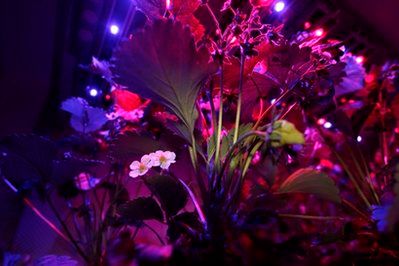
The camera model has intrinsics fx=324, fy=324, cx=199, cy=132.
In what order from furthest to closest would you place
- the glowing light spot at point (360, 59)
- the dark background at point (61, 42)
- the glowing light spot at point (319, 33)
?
1. the glowing light spot at point (360, 59)
2. the dark background at point (61, 42)
3. the glowing light spot at point (319, 33)

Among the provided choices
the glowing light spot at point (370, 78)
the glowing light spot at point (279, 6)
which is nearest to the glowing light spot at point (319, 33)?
the glowing light spot at point (279, 6)

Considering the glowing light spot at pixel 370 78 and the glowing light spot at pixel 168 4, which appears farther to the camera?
the glowing light spot at pixel 370 78

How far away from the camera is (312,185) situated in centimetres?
62

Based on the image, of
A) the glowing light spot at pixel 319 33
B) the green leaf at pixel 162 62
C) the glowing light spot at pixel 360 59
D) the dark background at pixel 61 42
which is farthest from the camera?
the glowing light spot at pixel 360 59

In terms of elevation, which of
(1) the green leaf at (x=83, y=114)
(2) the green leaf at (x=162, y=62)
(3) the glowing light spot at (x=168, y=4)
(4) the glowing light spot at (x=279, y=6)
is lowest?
(2) the green leaf at (x=162, y=62)

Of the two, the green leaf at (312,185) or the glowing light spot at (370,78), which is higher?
the glowing light spot at (370,78)

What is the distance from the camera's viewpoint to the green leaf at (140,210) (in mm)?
602

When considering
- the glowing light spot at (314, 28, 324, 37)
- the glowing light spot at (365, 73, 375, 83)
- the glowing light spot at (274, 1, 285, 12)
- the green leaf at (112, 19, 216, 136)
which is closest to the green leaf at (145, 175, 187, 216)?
the green leaf at (112, 19, 216, 136)

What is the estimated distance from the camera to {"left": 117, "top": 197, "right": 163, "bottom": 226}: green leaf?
0.60 meters

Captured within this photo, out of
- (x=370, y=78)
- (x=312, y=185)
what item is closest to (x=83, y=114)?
(x=312, y=185)

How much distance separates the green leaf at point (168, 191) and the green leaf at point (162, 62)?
0.52 ft

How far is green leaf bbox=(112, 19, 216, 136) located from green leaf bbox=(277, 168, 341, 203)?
0.86 ft

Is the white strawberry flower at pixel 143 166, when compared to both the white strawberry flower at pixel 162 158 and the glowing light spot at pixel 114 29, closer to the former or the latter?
the white strawberry flower at pixel 162 158

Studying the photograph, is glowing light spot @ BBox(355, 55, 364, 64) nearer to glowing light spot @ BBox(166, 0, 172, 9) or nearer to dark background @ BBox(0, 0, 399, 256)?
dark background @ BBox(0, 0, 399, 256)
